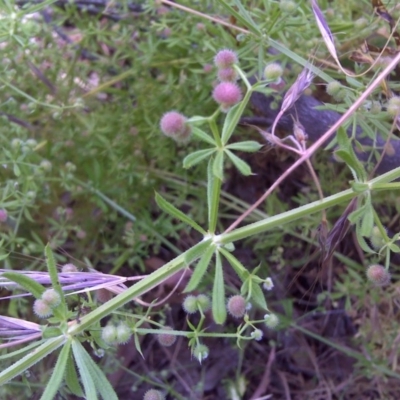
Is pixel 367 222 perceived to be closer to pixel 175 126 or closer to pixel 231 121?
pixel 231 121

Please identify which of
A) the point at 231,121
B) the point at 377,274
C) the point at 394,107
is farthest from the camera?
the point at 377,274

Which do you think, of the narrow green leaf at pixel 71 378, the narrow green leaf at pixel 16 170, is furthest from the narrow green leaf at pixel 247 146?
the narrow green leaf at pixel 16 170

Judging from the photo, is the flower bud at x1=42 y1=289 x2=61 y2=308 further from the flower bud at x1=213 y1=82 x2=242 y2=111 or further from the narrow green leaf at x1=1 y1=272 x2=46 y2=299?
the flower bud at x1=213 y1=82 x2=242 y2=111

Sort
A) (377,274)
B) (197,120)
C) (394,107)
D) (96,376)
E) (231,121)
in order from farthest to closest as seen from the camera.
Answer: (377,274) < (394,107) < (96,376) < (231,121) < (197,120)

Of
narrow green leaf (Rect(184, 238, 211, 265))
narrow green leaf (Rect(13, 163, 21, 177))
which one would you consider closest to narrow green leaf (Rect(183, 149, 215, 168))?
narrow green leaf (Rect(184, 238, 211, 265))

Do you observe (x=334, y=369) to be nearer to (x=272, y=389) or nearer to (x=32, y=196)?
(x=272, y=389)

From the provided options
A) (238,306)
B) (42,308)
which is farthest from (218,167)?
(42,308)
